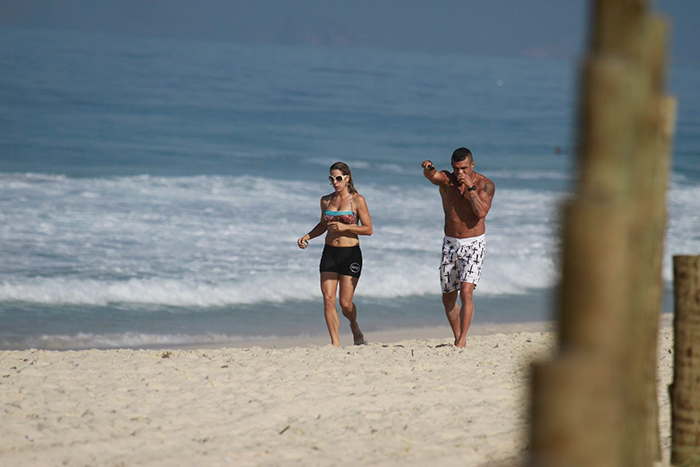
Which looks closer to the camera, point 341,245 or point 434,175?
point 434,175

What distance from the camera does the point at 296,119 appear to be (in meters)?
40.4

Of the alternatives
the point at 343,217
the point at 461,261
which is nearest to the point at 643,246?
the point at 461,261

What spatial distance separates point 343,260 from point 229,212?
8838 millimetres

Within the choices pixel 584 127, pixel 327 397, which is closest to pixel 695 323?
pixel 584 127

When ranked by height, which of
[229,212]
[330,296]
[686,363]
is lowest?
[686,363]

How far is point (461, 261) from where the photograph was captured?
22.2ft

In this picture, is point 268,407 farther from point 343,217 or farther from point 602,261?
point 602,261

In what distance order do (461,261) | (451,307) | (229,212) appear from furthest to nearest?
(229,212) → (451,307) → (461,261)

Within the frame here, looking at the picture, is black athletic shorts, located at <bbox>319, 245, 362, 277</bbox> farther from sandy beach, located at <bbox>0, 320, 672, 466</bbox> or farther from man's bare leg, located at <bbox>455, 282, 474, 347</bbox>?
man's bare leg, located at <bbox>455, 282, 474, 347</bbox>

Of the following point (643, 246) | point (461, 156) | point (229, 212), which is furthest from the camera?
point (229, 212)

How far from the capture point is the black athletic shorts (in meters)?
6.93

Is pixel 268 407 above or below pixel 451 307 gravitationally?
below

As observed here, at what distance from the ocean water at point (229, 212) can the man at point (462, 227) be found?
1.43m

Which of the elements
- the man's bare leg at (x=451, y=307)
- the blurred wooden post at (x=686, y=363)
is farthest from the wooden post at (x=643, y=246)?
the man's bare leg at (x=451, y=307)
